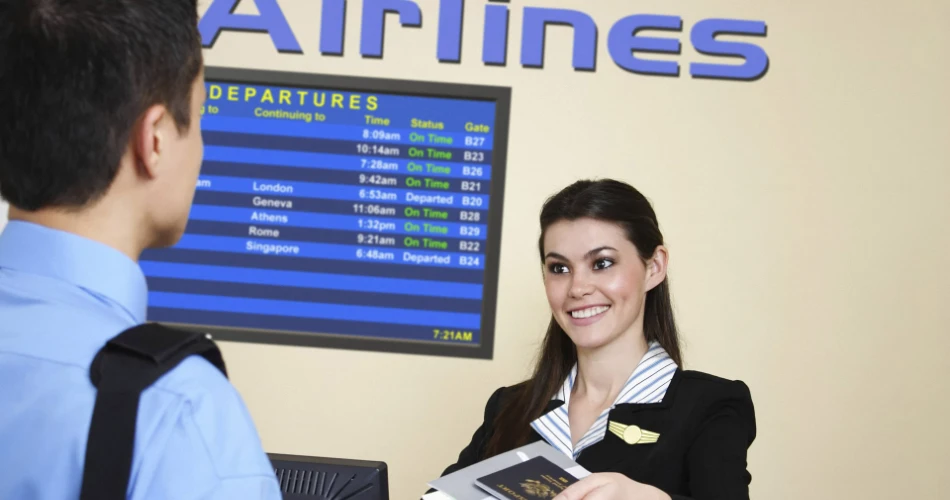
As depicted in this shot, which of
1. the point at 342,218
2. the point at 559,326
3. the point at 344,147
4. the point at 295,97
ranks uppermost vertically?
the point at 295,97

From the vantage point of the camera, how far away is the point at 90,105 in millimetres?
700

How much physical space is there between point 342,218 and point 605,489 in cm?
153

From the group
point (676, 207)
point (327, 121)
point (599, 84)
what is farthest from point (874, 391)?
point (327, 121)

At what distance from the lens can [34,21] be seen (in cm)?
69

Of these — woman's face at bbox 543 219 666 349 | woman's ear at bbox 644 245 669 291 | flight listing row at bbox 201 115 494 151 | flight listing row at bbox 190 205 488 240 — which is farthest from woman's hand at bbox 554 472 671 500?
flight listing row at bbox 201 115 494 151

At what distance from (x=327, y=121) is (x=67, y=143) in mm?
2068

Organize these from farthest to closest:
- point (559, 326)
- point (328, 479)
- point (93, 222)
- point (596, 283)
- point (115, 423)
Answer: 1. point (559, 326)
2. point (596, 283)
3. point (328, 479)
4. point (93, 222)
5. point (115, 423)

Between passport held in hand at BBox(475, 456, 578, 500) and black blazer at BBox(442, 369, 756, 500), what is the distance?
0.36m

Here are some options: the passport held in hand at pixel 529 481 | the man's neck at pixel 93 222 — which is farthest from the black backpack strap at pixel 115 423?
the passport held in hand at pixel 529 481

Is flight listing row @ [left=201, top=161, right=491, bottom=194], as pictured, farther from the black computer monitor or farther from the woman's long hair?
the black computer monitor

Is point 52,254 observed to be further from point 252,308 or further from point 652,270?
point 252,308

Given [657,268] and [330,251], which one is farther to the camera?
[330,251]

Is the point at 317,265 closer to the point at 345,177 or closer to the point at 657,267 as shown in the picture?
the point at 345,177

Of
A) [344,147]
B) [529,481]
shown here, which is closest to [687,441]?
[529,481]
